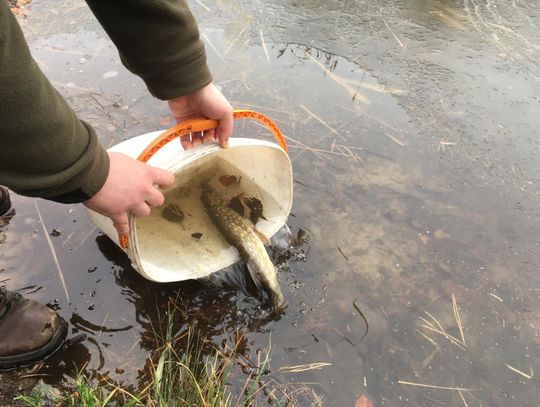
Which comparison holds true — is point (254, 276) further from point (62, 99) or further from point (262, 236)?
point (62, 99)

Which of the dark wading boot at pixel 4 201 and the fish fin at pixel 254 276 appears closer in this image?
the fish fin at pixel 254 276

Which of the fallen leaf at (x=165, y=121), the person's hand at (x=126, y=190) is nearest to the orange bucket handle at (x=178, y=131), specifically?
the person's hand at (x=126, y=190)

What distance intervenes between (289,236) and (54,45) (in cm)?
273

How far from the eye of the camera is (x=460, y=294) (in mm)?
2295

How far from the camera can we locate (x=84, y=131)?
1.36m

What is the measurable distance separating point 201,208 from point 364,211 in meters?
0.92

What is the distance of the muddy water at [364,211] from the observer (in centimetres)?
207

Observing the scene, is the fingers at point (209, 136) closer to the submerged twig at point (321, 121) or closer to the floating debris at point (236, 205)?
the floating debris at point (236, 205)

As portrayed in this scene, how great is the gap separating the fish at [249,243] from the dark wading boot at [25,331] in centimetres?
87

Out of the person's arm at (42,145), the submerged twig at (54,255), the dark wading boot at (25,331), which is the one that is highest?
the person's arm at (42,145)

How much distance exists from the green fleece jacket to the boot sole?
938 millimetres

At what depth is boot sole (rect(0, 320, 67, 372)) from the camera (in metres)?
1.97

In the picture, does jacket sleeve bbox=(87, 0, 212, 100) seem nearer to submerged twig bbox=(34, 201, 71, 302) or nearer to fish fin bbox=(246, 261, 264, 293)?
fish fin bbox=(246, 261, 264, 293)

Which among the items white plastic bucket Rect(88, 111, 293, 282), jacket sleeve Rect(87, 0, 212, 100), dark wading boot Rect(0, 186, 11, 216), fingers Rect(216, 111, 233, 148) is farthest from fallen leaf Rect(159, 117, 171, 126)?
jacket sleeve Rect(87, 0, 212, 100)
